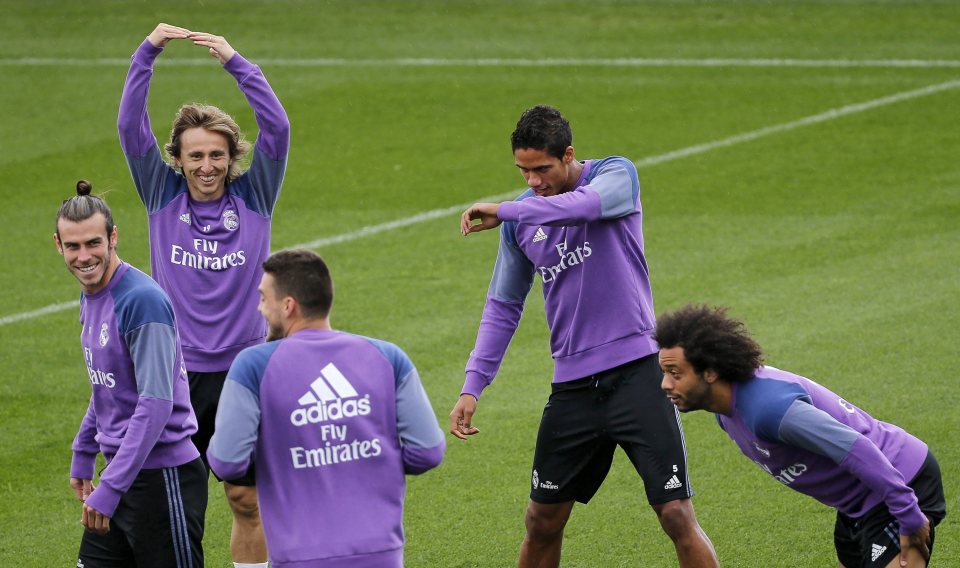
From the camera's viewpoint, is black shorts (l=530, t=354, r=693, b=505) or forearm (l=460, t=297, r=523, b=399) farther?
forearm (l=460, t=297, r=523, b=399)

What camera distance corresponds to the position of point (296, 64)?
2169 cm

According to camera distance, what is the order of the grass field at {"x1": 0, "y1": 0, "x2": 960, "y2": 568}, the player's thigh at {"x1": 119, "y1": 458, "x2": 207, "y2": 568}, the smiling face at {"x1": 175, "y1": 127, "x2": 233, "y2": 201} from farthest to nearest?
the grass field at {"x1": 0, "y1": 0, "x2": 960, "y2": 568} → the smiling face at {"x1": 175, "y1": 127, "x2": 233, "y2": 201} → the player's thigh at {"x1": 119, "y1": 458, "x2": 207, "y2": 568}

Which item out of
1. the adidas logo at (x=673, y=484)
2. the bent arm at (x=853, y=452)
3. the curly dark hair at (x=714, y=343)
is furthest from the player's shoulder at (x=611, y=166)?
the bent arm at (x=853, y=452)

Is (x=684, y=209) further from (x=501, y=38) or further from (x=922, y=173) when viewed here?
(x=501, y=38)

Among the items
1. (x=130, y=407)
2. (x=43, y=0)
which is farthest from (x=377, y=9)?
(x=130, y=407)

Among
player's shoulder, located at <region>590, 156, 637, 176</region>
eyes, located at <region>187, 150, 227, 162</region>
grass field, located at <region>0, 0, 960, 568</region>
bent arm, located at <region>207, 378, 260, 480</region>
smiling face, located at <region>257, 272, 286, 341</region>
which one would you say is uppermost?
eyes, located at <region>187, 150, 227, 162</region>

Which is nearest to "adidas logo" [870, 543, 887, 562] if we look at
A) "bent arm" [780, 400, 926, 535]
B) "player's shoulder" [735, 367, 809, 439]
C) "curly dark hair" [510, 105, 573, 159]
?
"bent arm" [780, 400, 926, 535]

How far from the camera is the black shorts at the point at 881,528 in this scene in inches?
220

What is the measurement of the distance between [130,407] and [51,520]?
2.79m

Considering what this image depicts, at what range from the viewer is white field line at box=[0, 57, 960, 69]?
20.9 meters

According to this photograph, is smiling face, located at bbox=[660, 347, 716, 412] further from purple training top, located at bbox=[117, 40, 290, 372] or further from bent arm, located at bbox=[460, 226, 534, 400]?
purple training top, located at bbox=[117, 40, 290, 372]

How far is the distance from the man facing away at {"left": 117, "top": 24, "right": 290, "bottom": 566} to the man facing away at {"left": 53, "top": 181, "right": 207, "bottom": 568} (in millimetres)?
994

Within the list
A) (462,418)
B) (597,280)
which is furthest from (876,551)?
(462,418)

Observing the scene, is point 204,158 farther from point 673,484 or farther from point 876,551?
point 876,551
